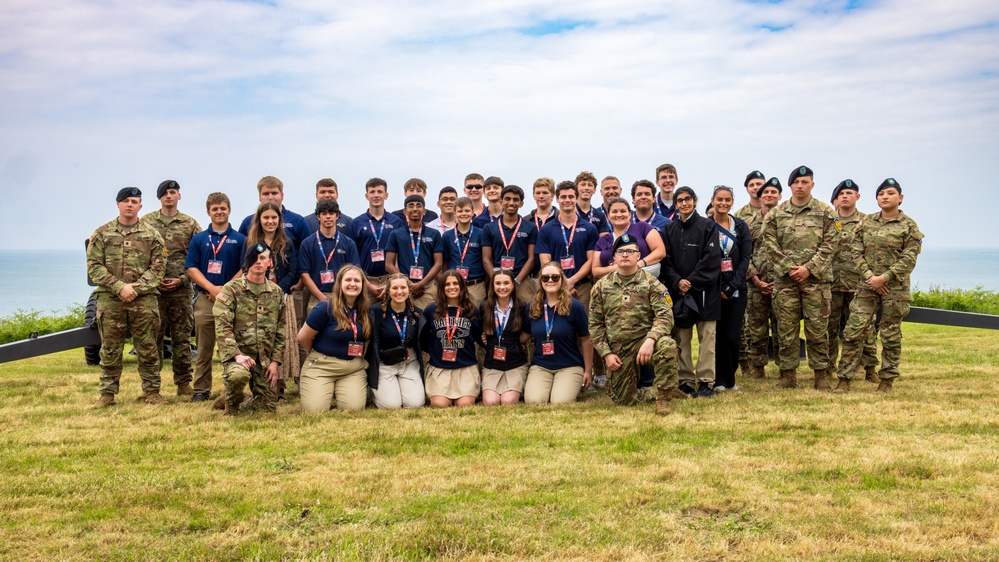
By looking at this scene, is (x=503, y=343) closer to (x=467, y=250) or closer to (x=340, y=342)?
(x=467, y=250)

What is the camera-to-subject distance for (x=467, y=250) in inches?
297

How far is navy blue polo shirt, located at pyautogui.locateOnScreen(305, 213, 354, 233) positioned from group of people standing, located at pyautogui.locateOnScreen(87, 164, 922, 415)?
0.15m

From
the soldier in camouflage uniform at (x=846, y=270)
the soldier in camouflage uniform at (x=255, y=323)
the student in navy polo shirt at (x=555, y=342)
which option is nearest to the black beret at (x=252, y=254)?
the soldier in camouflage uniform at (x=255, y=323)

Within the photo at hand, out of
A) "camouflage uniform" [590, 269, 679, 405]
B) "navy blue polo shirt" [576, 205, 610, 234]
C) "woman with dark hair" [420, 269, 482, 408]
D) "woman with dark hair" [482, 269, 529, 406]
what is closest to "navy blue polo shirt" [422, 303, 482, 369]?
"woman with dark hair" [420, 269, 482, 408]

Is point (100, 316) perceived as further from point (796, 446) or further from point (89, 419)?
point (796, 446)

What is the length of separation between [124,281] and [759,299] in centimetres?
595

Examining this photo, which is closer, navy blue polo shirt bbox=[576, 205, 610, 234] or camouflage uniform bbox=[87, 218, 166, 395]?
camouflage uniform bbox=[87, 218, 166, 395]

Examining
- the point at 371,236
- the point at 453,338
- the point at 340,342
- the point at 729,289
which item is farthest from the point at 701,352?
the point at 371,236

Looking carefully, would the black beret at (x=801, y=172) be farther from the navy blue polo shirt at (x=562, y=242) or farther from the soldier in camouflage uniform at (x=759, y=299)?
the navy blue polo shirt at (x=562, y=242)

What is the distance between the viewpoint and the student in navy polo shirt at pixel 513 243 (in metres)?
7.48

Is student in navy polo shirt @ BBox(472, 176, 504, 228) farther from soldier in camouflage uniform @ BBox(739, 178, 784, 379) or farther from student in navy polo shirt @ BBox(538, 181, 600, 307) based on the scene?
soldier in camouflage uniform @ BBox(739, 178, 784, 379)

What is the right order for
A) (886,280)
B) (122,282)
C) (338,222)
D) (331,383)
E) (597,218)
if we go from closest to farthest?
(331,383)
(122,282)
(886,280)
(338,222)
(597,218)

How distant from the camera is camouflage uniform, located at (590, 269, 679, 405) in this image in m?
6.61

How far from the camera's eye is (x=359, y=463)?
485cm
